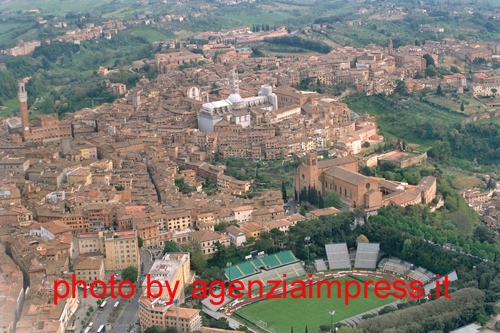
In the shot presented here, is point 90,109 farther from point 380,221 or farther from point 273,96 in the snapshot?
point 380,221

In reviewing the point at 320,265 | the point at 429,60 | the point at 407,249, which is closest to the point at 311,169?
the point at 320,265

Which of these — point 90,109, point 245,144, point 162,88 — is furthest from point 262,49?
point 245,144

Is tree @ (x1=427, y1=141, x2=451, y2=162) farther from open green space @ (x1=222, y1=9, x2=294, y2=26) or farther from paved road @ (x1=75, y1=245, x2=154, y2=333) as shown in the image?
open green space @ (x1=222, y1=9, x2=294, y2=26)

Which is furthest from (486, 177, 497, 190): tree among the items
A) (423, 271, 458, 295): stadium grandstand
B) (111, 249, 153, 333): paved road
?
(111, 249, 153, 333): paved road

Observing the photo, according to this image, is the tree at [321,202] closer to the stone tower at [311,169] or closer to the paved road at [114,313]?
the stone tower at [311,169]

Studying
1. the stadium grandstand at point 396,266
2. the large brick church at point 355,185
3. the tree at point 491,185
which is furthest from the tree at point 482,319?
the tree at point 491,185

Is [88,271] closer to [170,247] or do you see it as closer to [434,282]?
[170,247]
